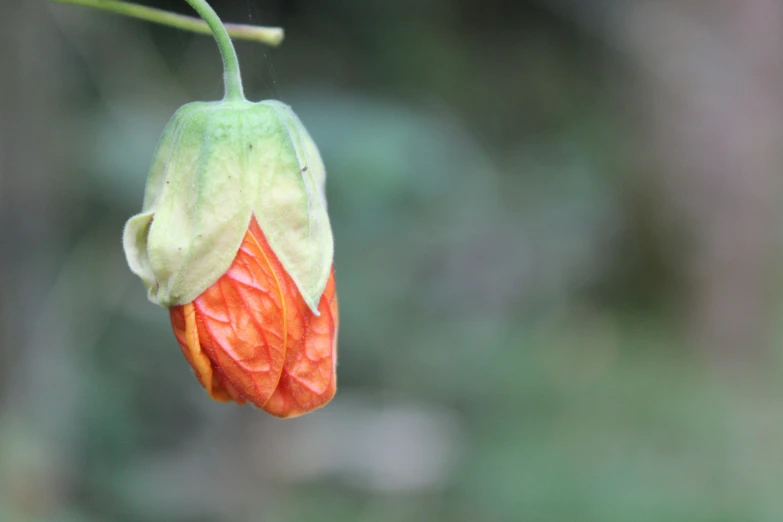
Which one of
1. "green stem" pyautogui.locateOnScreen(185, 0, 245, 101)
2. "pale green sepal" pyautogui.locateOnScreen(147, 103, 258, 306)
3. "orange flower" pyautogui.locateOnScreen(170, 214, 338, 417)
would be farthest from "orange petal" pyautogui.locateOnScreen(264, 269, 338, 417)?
"green stem" pyautogui.locateOnScreen(185, 0, 245, 101)

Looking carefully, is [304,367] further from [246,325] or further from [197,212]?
[197,212]

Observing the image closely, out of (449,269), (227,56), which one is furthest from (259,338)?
(449,269)

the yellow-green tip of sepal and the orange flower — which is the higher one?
the yellow-green tip of sepal

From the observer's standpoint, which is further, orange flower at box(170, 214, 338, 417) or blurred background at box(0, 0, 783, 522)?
blurred background at box(0, 0, 783, 522)

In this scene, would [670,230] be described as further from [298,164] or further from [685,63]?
[298,164]

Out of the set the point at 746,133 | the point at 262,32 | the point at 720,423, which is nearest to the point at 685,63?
the point at 746,133

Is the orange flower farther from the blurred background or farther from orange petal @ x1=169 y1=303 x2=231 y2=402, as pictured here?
the blurred background

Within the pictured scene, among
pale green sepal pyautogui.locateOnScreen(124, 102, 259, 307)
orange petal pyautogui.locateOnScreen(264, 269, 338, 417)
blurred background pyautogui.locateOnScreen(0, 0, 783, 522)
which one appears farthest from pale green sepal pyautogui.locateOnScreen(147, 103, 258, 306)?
blurred background pyautogui.locateOnScreen(0, 0, 783, 522)

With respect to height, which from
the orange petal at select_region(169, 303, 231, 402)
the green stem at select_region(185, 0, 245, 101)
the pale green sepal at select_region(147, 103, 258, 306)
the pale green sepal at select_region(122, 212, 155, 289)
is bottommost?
the orange petal at select_region(169, 303, 231, 402)

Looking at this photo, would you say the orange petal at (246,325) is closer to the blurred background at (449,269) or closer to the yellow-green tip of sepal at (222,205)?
the yellow-green tip of sepal at (222,205)
